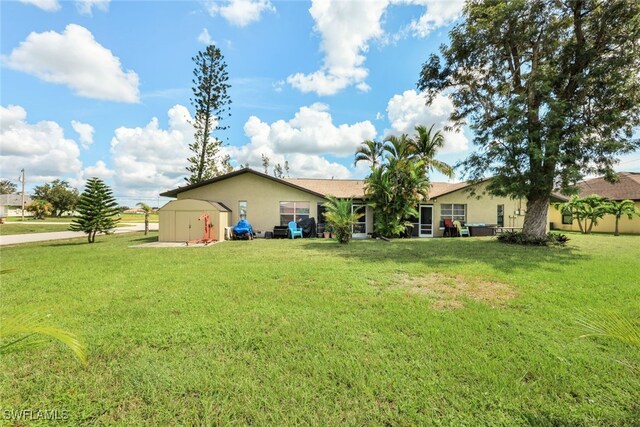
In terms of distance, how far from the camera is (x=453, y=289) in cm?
578

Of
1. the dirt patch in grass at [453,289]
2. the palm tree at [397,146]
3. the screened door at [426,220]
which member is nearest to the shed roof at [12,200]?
the palm tree at [397,146]

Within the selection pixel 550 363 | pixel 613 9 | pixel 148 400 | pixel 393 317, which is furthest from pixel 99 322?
pixel 613 9

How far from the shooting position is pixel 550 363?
304cm

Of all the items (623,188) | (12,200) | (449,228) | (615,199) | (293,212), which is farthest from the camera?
(12,200)

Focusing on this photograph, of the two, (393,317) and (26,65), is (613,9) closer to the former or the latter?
(393,317)

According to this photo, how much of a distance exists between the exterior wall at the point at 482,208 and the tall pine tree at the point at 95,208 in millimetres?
19296

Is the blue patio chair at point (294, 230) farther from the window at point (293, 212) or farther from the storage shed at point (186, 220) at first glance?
the storage shed at point (186, 220)

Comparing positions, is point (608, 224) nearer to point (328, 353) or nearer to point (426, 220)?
point (426, 220)

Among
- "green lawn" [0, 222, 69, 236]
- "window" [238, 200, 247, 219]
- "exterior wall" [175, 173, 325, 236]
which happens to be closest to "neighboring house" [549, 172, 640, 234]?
"exterior wall" [175, 173, 325, 236]

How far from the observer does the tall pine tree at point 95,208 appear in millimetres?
14094

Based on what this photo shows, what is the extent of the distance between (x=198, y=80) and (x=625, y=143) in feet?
87.7

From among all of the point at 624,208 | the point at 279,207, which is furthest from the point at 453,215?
the point at 279,207

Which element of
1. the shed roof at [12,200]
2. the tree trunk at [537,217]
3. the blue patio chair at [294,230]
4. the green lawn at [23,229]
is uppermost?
the shed roof at [12,200]

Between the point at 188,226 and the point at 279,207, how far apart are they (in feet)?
17.7
